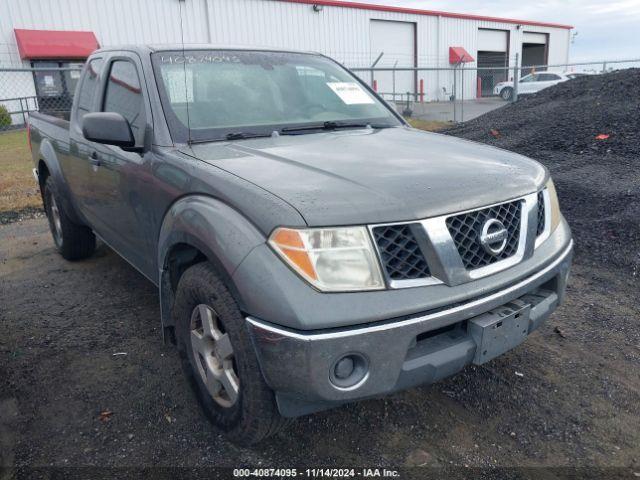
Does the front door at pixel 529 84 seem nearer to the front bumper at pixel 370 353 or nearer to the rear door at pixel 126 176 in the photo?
the rear door at pixel 126 176

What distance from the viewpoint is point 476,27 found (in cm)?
3641

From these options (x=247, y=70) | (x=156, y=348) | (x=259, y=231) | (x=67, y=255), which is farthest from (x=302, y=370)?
(x=67, y=255)

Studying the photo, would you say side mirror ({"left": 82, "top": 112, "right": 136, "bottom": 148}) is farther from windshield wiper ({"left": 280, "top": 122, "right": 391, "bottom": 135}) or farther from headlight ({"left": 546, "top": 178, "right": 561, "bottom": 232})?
headlight ({"left": 546, "top": 178, "right": 561, "bottom": 232})

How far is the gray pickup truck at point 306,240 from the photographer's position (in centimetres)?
193

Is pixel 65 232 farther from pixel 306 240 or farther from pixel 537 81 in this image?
pixel 537 81

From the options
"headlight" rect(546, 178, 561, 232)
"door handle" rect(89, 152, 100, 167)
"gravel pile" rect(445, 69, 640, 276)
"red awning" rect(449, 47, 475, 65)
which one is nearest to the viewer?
"headlight" rect(546, 178, 561, 232)

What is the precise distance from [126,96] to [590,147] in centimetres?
650

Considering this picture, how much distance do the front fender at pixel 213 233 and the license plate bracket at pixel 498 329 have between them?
932 millimetres

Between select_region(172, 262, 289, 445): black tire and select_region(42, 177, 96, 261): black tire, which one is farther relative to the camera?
select_region(42, 177, 96, 261): black tire

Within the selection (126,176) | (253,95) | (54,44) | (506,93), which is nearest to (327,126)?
(253,95)

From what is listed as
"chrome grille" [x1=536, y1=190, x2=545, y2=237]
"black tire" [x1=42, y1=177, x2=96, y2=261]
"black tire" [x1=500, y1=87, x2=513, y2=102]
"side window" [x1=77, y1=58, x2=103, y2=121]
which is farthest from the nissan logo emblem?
"black tire" [x1=500, y1=87, x2=513, y2=102]

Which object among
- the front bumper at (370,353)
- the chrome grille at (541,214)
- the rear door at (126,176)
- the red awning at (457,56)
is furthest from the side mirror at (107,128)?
the red awning at (457,56)

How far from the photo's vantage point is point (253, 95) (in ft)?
10.7

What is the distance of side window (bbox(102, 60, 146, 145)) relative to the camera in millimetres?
3096
